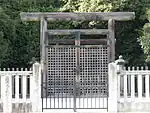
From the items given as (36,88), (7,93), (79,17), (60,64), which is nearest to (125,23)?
(79,17)

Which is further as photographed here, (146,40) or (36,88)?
(146,40)

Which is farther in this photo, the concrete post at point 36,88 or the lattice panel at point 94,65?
the lattice panel at point 94,65

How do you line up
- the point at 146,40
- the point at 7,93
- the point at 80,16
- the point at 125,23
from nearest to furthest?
1. the point at 7,93
2. the point at 80,16
3. the point at 146,40
4. the point at 125,23

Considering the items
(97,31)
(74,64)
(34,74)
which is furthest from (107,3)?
(34,74)

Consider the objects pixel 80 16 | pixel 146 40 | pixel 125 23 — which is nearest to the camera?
pixel 80 16

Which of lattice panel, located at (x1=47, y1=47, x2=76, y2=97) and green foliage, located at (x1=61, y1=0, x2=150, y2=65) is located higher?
green foliage, located at (x1=61, y1=0, x2=150, y2=65)

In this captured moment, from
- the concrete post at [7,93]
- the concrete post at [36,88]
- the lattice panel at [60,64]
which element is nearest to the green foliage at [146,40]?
the lattice panel at [60,64]

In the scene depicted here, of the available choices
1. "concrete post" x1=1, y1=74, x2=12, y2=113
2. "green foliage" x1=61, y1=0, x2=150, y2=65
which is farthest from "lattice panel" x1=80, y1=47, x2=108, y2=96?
"concrete post" x1=1, y1=74, x2=12, y2=113

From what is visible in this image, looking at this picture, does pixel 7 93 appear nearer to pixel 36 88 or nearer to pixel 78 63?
pixel 36 88

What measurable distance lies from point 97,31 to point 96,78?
1.62 metres

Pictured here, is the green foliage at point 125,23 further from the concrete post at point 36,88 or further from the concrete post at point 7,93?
the concrete post at point 7,93

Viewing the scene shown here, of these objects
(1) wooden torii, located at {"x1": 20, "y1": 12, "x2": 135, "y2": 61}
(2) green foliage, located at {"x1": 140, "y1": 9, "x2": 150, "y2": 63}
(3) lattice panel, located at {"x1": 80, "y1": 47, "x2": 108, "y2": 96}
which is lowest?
(3) lattice panel, located at {"x1": 80, "y1": 47, "x2": 108, "y2": 96}

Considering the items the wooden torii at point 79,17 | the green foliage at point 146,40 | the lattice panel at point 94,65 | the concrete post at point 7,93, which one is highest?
the wooden torii at point 79,17

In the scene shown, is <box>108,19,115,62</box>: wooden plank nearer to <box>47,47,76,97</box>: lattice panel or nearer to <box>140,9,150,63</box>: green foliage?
<box>47,47,76,97</box>: lattice panel
